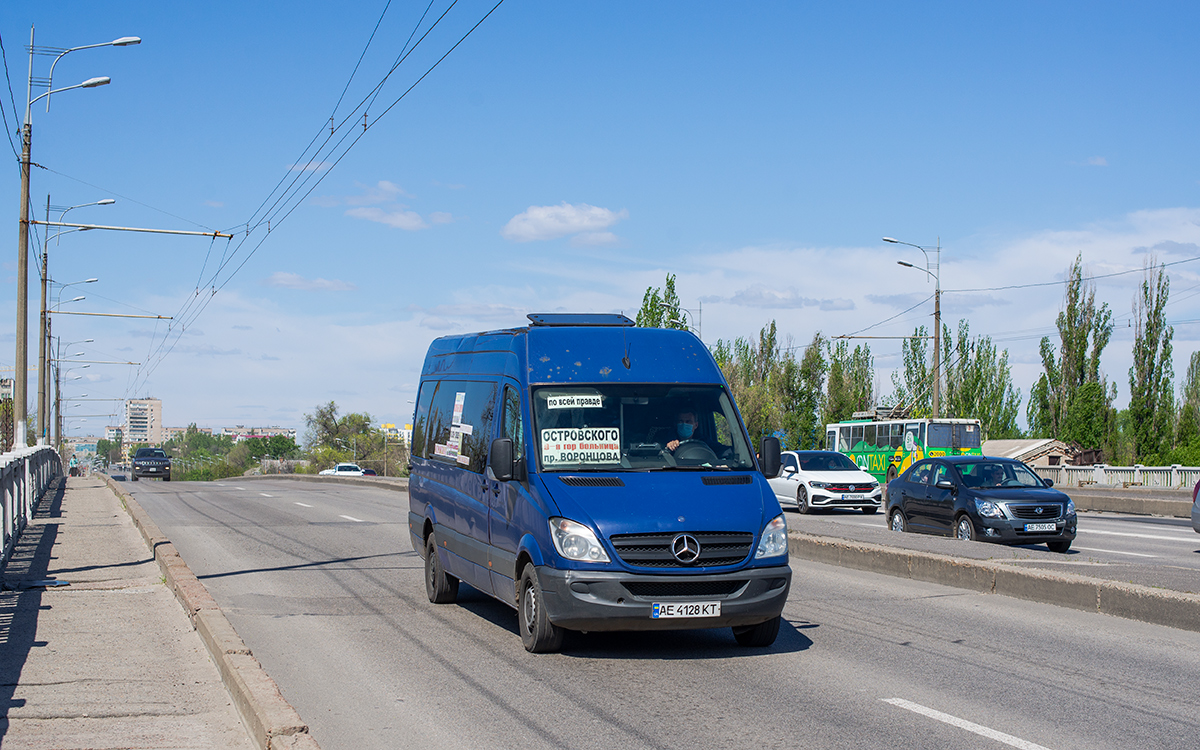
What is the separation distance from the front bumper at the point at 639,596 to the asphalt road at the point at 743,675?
33 cm

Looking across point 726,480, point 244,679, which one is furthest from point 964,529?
point 244,679

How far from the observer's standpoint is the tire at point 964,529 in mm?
16422

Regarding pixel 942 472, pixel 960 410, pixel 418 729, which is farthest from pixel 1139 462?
pixel 418 729

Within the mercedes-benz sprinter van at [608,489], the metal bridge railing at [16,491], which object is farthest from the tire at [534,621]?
the metal bridge railing at [16,491]

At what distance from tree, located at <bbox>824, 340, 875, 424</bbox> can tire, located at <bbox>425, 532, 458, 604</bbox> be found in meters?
58.3

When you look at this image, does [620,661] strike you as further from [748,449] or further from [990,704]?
[990,704]

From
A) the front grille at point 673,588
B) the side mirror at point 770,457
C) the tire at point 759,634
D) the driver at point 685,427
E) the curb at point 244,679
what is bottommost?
the tire at point 759,634

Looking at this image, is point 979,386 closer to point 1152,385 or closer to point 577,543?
point 1152,385

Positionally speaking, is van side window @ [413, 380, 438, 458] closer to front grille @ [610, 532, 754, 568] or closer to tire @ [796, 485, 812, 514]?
front grille @ [610, 532, 754, 568]

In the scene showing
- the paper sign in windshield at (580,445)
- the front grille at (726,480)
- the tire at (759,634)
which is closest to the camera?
the front grille at (726,480)

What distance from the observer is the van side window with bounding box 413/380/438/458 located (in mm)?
11539

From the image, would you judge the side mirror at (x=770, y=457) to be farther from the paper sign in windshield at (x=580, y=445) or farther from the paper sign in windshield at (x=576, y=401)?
the paper sign in windshield at (x=576, y=401)

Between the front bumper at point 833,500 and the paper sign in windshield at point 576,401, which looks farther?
the front bumper at point 833,500

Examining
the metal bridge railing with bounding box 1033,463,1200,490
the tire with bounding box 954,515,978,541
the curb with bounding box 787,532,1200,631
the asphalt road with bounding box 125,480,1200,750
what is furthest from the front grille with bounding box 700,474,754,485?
the metal bridge railing with bounding box 1033,463,1200,490
